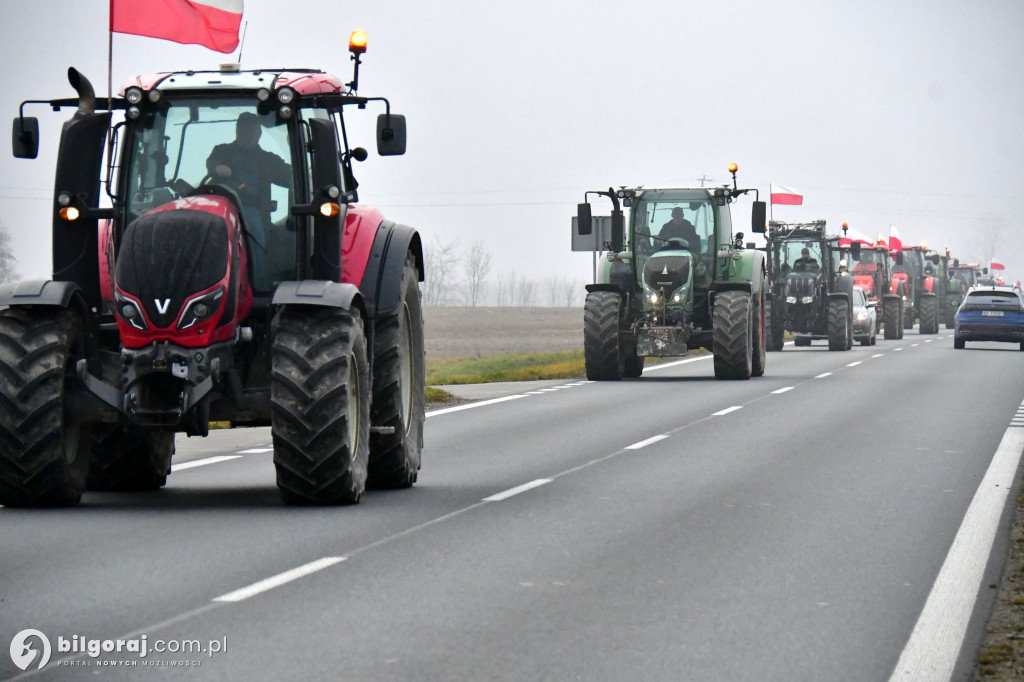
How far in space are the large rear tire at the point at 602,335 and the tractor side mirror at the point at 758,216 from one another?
7.88 feet

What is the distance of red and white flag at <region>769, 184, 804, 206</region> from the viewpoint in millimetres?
51938

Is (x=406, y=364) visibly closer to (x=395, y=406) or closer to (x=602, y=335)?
(x=395, y=406)

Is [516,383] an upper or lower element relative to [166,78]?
lower

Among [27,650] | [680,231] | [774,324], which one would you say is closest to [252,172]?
[27,650]

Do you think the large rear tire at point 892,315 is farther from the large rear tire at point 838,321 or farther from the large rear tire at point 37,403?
the large rear tire at point 37,403

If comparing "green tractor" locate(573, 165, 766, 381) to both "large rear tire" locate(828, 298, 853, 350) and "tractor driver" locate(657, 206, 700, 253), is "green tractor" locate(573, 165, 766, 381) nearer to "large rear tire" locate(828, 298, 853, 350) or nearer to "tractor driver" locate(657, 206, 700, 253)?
"tractor driver" locate(657, 206, 700, 253)

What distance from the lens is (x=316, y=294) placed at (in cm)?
1086

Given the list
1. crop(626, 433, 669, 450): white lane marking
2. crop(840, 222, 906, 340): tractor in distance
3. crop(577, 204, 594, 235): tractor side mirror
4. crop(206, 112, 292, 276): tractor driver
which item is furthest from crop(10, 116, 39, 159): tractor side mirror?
crop(840, 222, 906, 340): tractor in distance

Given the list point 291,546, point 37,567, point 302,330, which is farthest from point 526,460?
point 37,567

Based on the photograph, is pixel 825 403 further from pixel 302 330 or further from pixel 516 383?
pixel 302 330

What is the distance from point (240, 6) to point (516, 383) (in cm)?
1159

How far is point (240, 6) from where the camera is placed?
57.8 ft

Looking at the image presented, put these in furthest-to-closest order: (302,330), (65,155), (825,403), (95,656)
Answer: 1. (825,403)
2. (65,155)
3. (302,330)
4. (95,656)

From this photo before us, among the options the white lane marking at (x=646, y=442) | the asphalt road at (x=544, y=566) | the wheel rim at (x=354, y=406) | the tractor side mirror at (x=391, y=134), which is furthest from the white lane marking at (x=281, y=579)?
the white lane marking at (x=646, y=442)
